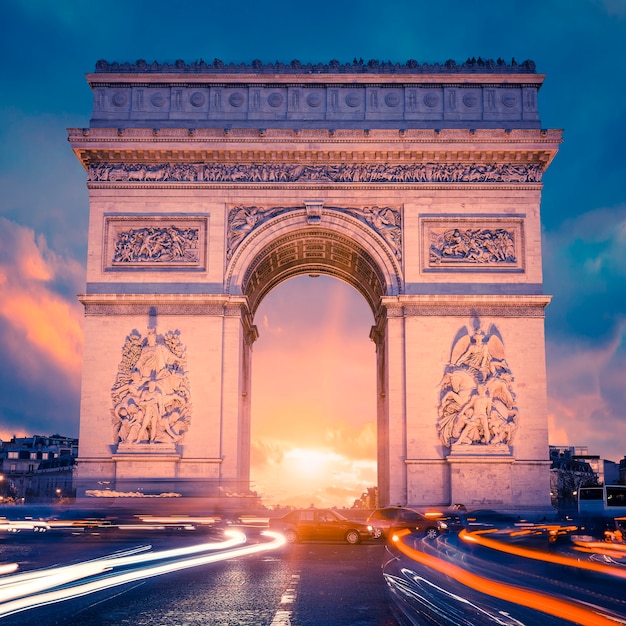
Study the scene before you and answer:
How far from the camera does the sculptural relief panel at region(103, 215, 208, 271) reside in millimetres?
33750

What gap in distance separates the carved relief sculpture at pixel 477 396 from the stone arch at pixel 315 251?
144 inches

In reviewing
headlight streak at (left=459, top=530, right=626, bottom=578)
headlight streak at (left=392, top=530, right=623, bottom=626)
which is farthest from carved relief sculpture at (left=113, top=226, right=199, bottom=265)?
headlight streak at (left=392, top=530, right=623, bottom=626)

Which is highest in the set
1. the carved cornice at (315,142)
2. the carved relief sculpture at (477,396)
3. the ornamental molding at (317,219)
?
the carved cornice at (315,142)

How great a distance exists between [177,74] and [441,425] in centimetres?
1715

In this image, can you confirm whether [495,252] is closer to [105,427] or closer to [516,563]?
[105,427]

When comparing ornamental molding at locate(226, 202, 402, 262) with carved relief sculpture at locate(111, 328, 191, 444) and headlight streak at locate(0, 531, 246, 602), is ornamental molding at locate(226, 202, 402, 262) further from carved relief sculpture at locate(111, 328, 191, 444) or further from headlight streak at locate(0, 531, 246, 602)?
headlight streak at locate(0, 531, 246, 602)

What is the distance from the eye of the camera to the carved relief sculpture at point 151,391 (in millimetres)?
32250

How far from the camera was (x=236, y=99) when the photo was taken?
35156mm

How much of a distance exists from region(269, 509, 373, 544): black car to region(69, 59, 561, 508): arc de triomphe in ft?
22.6

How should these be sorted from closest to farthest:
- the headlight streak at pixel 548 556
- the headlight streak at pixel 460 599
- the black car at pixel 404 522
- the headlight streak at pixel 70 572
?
the headlight streak at pixel 460 599 → the headlight streak at pixel 70 572 → the headlight streak at pixel 548 556 → the black car at pixel 404 522

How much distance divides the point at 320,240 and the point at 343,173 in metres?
3.10

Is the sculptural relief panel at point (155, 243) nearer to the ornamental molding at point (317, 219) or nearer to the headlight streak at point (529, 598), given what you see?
the ornamental molding at point (317, 219)

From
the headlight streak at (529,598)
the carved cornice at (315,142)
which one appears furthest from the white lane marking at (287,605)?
the carved cornice at (315,142)

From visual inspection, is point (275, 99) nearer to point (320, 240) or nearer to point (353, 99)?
point (353, 99)
